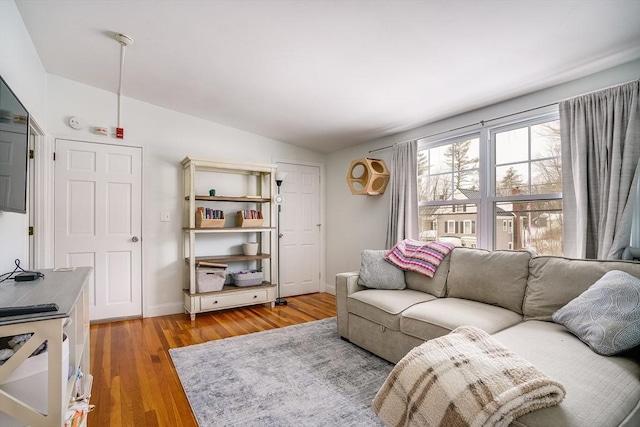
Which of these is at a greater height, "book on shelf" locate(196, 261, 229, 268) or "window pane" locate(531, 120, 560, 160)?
"window pane" locate(531, 120, 560, 160)

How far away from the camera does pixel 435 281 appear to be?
8.98 feet

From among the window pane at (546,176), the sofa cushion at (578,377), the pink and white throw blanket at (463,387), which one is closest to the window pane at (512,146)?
the window pane at (546,176)

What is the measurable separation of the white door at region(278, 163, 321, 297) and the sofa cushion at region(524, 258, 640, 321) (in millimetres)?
3153

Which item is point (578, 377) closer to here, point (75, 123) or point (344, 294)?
point (344, 294)

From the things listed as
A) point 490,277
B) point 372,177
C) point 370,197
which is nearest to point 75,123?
point 372,177

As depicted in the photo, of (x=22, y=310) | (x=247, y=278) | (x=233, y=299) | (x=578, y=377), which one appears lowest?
(x=233, y=299)

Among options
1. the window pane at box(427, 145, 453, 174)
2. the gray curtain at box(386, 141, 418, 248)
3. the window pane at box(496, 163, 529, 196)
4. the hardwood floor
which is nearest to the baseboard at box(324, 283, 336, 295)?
the hardwood floor

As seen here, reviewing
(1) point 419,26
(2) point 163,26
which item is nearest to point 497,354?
(1) point 419,26

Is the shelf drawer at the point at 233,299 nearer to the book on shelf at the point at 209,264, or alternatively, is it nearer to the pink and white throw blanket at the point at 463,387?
the book on shelf at the point at 209,264

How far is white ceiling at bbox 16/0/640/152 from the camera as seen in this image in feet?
6.19

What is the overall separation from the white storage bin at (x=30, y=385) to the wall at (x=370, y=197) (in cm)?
338

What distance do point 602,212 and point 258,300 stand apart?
11.4 feet

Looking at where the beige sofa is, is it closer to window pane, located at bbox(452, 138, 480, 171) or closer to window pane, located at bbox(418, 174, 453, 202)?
window pane, located at bbox(418, 174, 453, 202)

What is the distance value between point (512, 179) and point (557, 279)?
1106 millimetres
